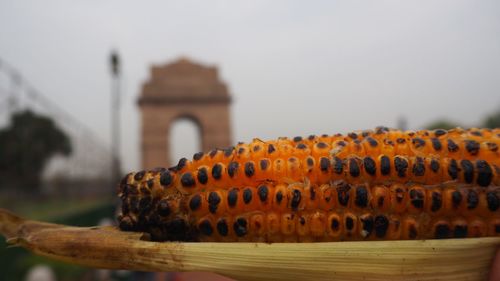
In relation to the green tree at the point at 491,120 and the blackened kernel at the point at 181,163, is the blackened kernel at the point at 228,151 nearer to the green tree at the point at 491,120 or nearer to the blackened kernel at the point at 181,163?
the blackened kernel at the point at 181,163

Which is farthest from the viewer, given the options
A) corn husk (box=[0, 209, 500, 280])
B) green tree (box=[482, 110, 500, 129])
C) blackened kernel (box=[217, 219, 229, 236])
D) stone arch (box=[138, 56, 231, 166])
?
green tree (box=[482, 110, 500, 129])

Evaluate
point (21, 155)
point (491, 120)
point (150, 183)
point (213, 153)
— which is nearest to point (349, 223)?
point (213, 153)

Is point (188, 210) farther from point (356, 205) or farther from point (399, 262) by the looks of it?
point (399, 262)

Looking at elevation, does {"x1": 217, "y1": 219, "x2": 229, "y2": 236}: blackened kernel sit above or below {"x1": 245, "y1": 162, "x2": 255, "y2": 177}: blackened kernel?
below

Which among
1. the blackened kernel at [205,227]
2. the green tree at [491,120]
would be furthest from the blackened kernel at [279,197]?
the green tree at [491,120]

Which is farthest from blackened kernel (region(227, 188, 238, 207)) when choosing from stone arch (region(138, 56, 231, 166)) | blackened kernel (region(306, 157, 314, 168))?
stone arch (region(138, 56, 231, 166))

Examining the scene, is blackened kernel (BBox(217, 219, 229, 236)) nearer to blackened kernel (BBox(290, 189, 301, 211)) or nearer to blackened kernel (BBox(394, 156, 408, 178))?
blackened kernel (BBox(290, 189, 301, 211))
